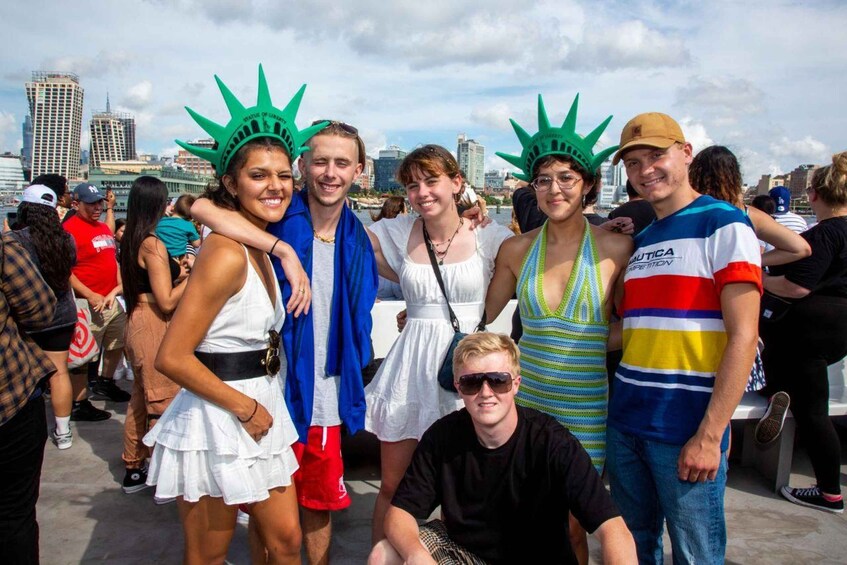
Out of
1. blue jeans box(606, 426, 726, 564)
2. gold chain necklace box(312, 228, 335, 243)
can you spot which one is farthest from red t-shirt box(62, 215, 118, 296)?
blue jeans box(606, 426, 726, 564)

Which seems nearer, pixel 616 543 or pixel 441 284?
pixel 616 543

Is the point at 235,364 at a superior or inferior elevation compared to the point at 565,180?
inferior

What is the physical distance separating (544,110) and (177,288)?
269 cm

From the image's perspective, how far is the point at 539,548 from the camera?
1.99m

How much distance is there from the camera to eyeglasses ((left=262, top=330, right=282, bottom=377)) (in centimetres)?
210

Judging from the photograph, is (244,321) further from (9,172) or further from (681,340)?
(9,172)

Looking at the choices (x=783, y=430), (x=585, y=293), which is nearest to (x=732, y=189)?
(x=585, y=293)

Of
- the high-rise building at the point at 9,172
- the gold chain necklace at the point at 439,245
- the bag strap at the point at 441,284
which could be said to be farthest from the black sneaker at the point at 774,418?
the high-rise building at the point at 9,172

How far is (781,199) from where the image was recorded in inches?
215

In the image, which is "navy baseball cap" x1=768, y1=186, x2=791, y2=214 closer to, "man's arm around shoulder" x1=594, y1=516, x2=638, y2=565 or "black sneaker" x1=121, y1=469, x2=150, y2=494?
"man's arm around shoulder" x1=594, y1=516, x2=638, y2=565

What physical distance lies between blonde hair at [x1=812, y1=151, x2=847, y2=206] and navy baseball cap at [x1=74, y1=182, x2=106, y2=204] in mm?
5535

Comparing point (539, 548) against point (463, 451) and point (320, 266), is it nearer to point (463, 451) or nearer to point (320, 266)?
point (463, 451)

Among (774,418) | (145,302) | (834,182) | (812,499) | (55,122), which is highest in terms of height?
(55,122)

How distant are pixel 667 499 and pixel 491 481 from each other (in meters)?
0.62
